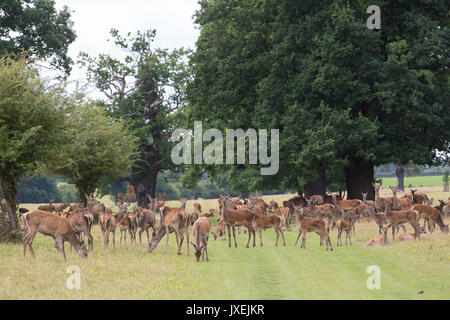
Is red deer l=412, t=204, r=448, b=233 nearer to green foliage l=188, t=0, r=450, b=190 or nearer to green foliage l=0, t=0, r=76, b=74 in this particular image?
green foliage l=188, t=0, r=450, b=190

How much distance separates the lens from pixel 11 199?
2511 centimetres

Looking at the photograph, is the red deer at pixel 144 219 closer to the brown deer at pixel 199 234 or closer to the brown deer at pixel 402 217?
the brown deer at pixel 199 234

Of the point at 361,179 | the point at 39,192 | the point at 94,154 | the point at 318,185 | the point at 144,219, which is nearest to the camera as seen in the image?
the point at 144,219

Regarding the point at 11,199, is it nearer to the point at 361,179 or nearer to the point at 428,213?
the point at 428,213

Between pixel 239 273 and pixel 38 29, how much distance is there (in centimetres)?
3651

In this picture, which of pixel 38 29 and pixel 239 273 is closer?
pixel 239 273

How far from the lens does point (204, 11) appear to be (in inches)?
1681

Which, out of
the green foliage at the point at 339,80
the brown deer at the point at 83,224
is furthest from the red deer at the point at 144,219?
the green foliage at the point at 339,80

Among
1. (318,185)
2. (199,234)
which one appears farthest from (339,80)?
(199,234)

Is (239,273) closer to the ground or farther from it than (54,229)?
closer to the ground

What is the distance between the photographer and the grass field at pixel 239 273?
43.2 feet

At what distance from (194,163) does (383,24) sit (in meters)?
17.7
